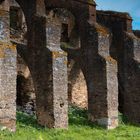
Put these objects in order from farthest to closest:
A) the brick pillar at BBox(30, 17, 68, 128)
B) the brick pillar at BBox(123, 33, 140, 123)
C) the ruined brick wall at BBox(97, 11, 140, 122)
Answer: the ruined brick wall at BBox(97, 11, 140, 122) < the brick pillar at BBox(123, 33, 140, 123) < the brick pillar at BBox(30, 17, 68, 128)

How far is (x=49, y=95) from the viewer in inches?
830

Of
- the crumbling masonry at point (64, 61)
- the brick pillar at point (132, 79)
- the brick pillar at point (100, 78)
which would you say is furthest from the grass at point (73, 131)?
the brick pillar at point (132, 79)

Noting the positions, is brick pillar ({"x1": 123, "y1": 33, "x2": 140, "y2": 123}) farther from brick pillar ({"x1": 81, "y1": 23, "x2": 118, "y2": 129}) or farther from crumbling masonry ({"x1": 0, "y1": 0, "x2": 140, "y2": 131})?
brick pillar ({"x1": 81, "y1": 23, "x2": 118, "y2": 129})

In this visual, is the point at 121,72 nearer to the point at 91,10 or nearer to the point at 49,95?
the point at 91,10

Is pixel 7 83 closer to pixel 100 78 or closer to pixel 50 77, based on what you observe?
pixel 50 77

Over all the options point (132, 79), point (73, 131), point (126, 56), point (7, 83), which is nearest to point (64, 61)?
point (73, 131)

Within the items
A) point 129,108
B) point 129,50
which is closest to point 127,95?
point 129,108

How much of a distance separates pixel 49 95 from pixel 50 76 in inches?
32.0

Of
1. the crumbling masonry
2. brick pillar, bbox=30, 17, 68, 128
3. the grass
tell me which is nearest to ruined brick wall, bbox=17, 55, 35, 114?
the crumbling masonry

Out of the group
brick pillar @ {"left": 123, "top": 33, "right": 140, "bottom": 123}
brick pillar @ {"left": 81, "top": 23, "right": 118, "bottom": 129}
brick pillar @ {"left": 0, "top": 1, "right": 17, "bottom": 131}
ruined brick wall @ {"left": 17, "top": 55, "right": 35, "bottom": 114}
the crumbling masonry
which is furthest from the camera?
brick pillar @ {"left": 123, "top": 33, "right": 140, "bottom": 123}

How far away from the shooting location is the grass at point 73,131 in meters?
18.7

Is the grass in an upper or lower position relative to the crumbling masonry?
lower

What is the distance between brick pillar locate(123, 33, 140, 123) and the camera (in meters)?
26.7

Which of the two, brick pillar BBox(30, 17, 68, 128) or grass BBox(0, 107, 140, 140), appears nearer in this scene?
grass BBox(0, 107, 140, 140)
